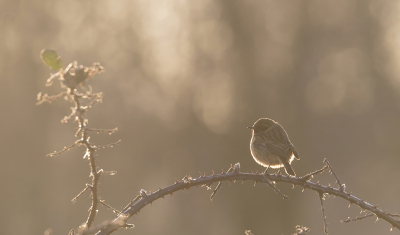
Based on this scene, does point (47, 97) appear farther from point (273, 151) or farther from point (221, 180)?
point (273, 151)

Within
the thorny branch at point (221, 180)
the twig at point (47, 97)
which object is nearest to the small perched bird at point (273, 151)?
the thorny branch at point (221, 180)

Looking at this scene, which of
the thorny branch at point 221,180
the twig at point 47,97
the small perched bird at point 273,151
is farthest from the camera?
the small perched bird at point 273,151

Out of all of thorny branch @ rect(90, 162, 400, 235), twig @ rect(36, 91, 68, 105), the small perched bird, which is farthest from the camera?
the small perched bird

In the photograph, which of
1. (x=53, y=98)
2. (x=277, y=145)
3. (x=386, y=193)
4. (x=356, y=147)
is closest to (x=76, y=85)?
(x=53, y=98)

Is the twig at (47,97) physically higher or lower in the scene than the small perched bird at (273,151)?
lower

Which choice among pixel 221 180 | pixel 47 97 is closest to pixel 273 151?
pixel 221 180

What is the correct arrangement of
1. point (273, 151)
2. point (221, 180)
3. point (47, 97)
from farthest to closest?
point (273, 151) < point (221, 180) < point (47, 97)

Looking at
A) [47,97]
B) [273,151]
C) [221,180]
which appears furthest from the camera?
[273,151]

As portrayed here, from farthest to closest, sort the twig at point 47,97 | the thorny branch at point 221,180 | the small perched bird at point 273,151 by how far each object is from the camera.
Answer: the small perched bird at point 273,151 → the thorny branch at point 221,180 → the twig at point 47,97

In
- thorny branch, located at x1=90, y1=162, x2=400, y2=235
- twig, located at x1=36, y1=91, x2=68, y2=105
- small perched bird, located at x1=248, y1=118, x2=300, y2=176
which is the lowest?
twig, located at x1=36, y1=91, x2=68, y2=105

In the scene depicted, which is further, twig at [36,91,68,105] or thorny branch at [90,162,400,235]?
thorny branch at [90,162,400,235]

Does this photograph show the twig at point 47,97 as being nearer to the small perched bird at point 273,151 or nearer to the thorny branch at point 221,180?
the thorny branch at point 221,180

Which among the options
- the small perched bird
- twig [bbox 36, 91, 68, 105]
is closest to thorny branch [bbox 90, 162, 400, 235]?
twig [bbox 36, 91, 68, 105]

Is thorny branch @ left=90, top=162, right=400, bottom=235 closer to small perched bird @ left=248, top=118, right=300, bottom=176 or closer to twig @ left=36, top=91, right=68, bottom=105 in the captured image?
twig @ left=36, top=91, right=68, bottom=105
